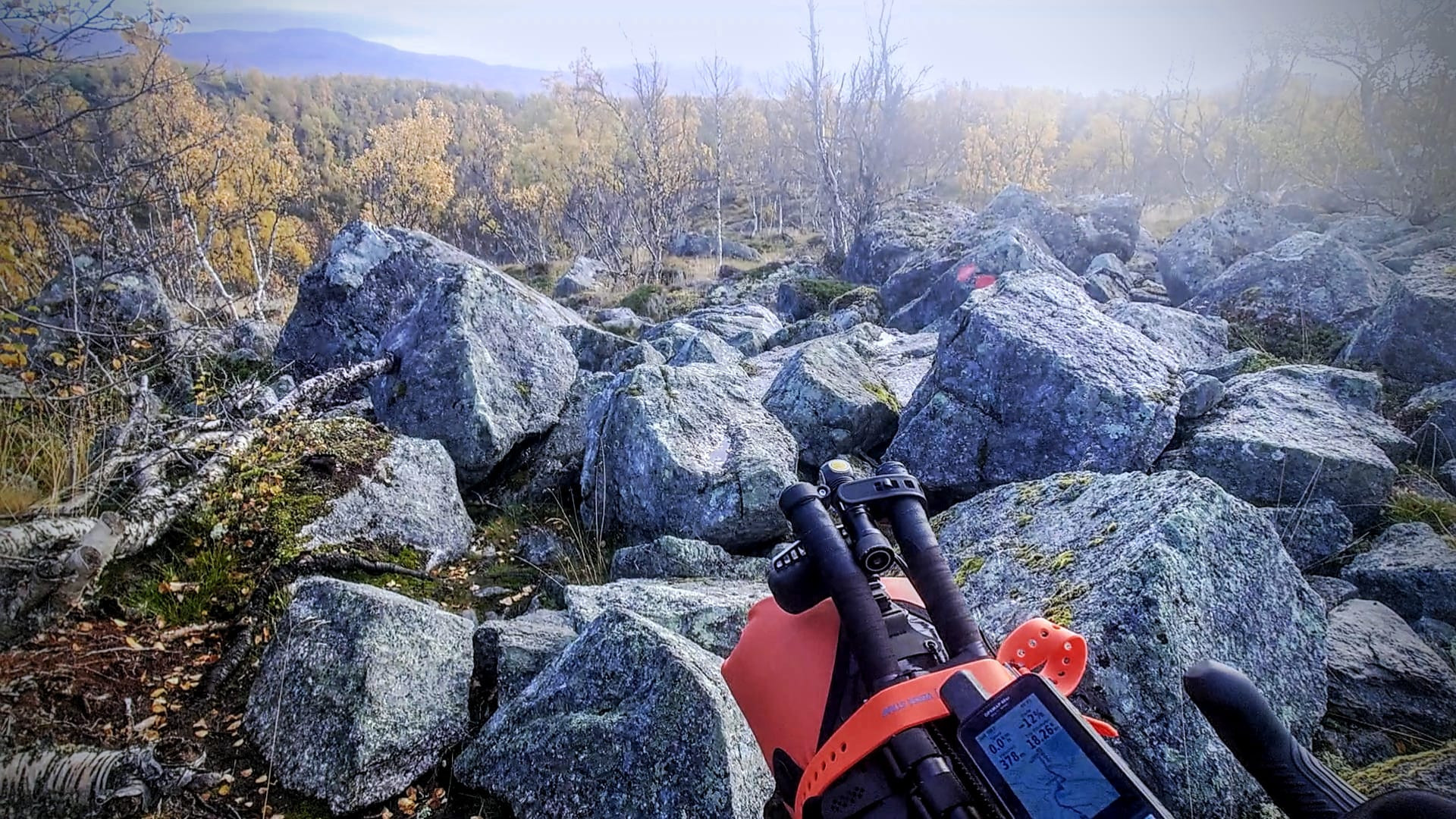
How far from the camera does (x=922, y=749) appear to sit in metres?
1.45

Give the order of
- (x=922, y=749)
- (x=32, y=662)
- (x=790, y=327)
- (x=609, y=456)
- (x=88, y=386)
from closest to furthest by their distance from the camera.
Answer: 1. (x=922, y=749)
2. (x=32, y=662)
3. (x=609, y=456)
4. (x=88, y=386)
5. (x=790, y=327)

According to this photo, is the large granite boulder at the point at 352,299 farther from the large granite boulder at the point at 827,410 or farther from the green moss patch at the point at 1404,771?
the green moss patch at the point at 1404,771

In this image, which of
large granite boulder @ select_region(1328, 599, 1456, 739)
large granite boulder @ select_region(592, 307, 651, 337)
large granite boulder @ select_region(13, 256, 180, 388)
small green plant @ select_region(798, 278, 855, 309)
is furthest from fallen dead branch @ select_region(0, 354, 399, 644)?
small green plant @ select_region(798, 278, 855, 309)

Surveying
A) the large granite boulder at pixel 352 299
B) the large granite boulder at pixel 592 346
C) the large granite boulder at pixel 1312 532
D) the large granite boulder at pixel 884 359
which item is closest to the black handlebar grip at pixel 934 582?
the large granite boulder at pixel 1312 532

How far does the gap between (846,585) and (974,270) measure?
39.4ft

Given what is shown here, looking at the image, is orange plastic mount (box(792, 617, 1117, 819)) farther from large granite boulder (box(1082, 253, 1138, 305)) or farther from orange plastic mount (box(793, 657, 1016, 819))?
large granite boulder (box(1082, 253, 1138, 305))

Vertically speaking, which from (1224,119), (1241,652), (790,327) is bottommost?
(790,327)

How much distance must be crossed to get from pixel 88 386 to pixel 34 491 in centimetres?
222

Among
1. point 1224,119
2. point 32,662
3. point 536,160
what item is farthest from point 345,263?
point 536,160

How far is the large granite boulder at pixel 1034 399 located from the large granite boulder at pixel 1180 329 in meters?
2.91

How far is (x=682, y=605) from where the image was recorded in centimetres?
418

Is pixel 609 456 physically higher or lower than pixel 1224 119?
lower

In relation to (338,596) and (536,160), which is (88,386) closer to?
(338,596)

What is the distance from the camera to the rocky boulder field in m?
2.96
